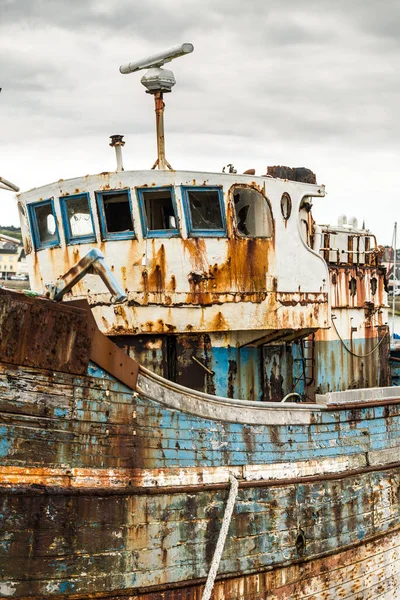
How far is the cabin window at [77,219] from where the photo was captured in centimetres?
1035

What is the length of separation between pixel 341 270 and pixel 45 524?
708 cm

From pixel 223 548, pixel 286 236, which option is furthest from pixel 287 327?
pixel 223 548

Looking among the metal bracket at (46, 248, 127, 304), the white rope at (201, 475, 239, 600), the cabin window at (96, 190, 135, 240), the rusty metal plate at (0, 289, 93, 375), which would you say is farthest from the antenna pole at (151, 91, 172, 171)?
the white rope at (201, 475, 239, 600)

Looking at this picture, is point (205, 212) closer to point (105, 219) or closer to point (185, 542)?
point (105, 219)

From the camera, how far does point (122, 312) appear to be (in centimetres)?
1009

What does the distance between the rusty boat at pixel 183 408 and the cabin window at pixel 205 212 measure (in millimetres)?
26

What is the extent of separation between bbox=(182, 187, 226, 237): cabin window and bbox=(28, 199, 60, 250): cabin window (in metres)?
1.78

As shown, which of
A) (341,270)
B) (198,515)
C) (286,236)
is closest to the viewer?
(198,515)

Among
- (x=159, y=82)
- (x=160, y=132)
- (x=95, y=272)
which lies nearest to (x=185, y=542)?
(x=95, y=272)

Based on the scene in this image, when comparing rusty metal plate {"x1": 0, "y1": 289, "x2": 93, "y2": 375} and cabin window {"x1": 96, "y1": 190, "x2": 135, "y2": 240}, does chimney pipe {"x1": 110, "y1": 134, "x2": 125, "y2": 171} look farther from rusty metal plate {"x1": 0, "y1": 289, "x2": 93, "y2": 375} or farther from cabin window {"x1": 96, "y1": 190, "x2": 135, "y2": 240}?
rusty metal plate {"x1": 0, "y1": 289, "x2": 93, "y2": 375}

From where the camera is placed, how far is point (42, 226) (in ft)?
36.1

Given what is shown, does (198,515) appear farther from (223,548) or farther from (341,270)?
(341,270)

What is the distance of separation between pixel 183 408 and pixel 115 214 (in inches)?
109

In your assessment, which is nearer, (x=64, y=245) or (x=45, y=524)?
(x=45, y=524)
